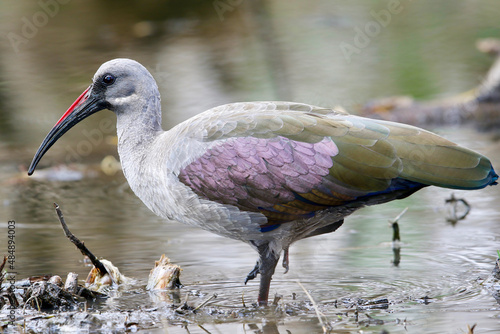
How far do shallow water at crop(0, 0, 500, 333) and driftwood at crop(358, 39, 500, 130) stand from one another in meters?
0.37

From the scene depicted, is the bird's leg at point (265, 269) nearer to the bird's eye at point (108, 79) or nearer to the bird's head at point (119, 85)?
the bird's head at point (119, 85)

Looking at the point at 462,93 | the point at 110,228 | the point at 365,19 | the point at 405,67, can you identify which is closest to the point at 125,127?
the point at 110,228

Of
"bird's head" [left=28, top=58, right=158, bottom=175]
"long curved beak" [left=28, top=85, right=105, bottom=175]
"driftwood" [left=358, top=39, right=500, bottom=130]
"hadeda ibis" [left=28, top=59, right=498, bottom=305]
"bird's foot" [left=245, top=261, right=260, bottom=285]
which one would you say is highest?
"driftwood" [left=358, top=39, right=500, bottom=130]

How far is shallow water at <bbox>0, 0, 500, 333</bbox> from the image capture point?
17.8 ft

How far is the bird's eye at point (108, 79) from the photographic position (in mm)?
5918

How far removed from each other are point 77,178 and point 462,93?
562cm

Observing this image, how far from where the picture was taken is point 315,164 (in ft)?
16.8

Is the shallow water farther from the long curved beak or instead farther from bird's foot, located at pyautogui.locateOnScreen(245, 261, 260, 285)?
the long curved beak

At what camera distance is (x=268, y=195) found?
5168mm

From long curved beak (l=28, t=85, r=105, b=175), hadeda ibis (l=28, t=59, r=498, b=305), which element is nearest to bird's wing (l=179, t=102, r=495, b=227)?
hadeda ibis (l=28, t=59, r=498, b=305)

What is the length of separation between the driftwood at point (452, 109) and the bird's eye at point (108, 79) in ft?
18.4

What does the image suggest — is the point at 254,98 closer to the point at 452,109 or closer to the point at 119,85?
the point at 452,109

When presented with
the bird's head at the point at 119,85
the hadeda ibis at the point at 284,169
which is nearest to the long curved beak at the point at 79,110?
the bird's head at the point at 119,85

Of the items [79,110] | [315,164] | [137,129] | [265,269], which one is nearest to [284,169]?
[315,164]
